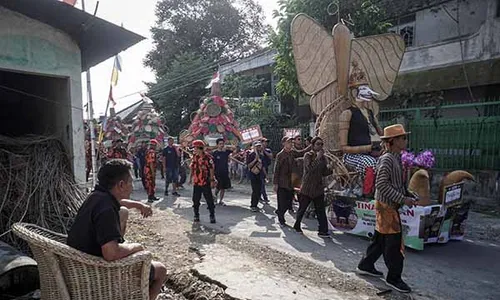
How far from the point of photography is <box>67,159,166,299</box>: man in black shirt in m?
2.69

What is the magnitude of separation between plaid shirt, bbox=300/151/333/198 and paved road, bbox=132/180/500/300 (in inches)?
28.9

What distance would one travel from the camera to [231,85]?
760 inches

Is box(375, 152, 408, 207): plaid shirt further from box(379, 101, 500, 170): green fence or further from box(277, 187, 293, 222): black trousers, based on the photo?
box(379, 101, 500, 170): green fence

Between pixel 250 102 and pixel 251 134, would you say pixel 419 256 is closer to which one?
pixel 251 134

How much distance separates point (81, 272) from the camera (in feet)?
8.84

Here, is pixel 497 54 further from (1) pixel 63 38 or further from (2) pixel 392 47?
(1) pixel 63 38

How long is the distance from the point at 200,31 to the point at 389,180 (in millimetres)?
29239

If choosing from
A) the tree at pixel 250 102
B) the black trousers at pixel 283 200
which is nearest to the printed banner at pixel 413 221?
the black trousers at pixel 283 200

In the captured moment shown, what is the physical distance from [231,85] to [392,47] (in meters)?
11.7

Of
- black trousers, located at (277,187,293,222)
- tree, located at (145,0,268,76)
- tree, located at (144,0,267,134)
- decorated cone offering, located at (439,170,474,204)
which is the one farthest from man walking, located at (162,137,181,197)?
tree, located at (145,0,268,76)

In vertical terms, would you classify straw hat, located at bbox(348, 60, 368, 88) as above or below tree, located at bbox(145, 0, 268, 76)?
below

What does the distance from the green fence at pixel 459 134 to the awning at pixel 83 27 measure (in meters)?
7.75

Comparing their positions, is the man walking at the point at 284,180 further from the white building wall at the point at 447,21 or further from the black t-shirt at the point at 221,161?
the white building wall at the point at 447,21

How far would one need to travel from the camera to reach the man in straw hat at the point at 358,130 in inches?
276
